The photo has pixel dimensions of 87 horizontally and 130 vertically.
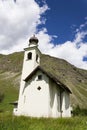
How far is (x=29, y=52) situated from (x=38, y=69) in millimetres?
4729

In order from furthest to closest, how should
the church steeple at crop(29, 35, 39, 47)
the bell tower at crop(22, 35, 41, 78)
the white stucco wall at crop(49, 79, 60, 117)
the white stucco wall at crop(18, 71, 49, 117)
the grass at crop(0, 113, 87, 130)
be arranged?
the church steeple at crop(29, 35, 39, 47)
the bell tower at crop(22, 35, 41, 78)
the white stucco wall at crop(49, 79, 60, 117)
the white stucco wall at crop(18, 71, 49, 117)
the grass at crop(0, 113, 87, 130)

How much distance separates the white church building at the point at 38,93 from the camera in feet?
93.5

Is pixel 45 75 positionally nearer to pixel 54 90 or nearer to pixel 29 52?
pixel 54 90

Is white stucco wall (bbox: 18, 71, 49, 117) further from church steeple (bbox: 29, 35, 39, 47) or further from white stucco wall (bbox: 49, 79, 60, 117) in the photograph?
church steeple (bbox: 29, 35, 39, 47)

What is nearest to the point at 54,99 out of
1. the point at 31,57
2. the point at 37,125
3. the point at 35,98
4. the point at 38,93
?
the point at 38,93

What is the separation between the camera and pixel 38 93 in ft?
96.2

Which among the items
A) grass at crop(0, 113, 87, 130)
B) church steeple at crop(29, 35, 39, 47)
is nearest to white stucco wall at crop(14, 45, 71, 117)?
church steeple at crop(29, 35, 39, 47)

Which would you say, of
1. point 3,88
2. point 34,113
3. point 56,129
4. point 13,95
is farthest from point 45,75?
point 3,88

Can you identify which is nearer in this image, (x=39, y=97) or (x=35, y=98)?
(x=39, y=97)

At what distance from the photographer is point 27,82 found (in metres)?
31.3

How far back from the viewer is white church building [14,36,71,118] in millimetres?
28484

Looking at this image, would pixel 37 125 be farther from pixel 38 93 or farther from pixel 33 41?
pixel 33 41

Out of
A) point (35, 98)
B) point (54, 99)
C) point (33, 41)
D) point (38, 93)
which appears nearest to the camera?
point (35, 98)

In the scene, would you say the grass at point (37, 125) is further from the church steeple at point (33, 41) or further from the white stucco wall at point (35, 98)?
the church steeple at point (33, 41)
